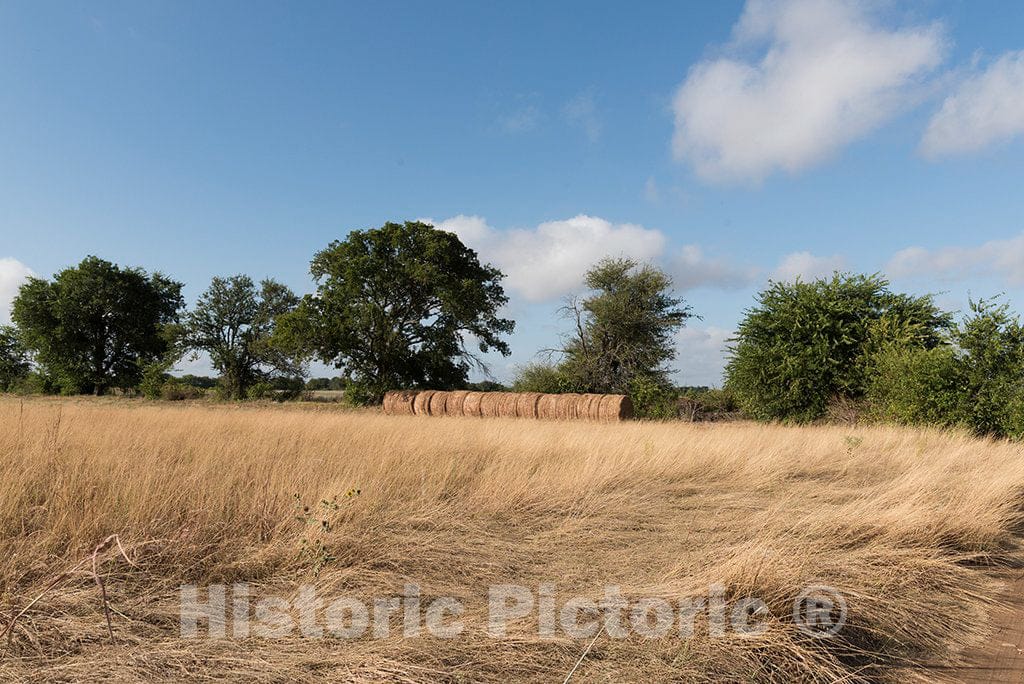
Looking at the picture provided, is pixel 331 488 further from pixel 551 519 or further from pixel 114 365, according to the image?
pixel 114 365

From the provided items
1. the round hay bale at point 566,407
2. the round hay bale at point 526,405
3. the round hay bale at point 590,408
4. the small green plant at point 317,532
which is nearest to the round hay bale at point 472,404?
the round hay bale at point 526,405

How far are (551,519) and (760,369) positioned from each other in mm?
16718

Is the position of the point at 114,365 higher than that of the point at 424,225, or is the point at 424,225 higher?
the point at 424,225

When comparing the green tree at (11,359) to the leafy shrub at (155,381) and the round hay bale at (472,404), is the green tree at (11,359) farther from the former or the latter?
the round hay bale at (472,404)

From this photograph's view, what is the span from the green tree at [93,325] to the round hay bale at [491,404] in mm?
22834

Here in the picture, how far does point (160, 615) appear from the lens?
318cm

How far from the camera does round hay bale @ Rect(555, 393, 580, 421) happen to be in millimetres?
20578

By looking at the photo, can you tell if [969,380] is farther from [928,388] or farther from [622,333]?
[622,333]

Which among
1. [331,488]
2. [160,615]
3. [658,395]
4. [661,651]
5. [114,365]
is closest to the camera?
[661,651]

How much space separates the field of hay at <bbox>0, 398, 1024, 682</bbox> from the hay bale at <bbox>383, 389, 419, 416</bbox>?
14652 millimetres

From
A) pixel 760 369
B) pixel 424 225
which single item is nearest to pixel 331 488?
pixel 760 369

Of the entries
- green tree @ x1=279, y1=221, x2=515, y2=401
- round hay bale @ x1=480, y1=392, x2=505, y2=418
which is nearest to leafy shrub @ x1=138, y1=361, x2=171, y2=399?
green tree @ x1=279, y1=221, x2=515, y2=401

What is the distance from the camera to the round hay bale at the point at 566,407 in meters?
20.6

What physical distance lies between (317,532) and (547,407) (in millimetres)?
17290
